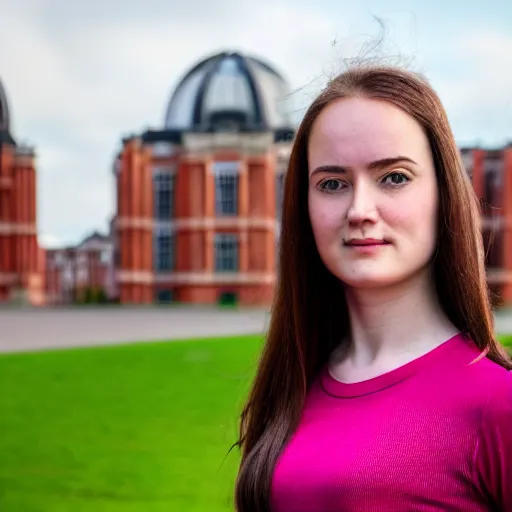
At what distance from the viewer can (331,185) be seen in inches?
33.3

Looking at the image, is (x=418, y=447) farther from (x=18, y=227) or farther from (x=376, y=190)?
(x=18, y=227)

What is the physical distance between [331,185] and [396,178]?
0.25ft

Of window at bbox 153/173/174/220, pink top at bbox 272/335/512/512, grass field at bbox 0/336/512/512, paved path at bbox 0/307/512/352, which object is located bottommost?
paved path at bbox 0/307/512/352

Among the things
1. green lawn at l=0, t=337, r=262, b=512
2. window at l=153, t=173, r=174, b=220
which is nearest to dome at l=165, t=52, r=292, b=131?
window at l=153, t=173, r=174, b=220

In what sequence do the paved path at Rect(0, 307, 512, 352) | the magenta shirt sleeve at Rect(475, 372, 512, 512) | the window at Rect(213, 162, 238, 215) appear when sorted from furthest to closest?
the window at Rect(213, 162, 238, 215) < the paved path at Rect(0, 307, 512, 352) < the magenta shirt sleeve at Rect(475, 372, 512, 512)

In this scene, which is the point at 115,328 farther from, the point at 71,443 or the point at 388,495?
the point at 388,495

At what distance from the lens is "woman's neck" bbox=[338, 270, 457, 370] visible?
82 centimetres

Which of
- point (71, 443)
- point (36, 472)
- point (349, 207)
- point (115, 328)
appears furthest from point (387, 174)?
point (115, 328)

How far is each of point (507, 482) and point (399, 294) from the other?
23cm

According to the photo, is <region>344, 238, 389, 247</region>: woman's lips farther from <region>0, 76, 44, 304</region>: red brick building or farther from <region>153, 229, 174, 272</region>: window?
<region>153, 229, 174, 272</region>: window

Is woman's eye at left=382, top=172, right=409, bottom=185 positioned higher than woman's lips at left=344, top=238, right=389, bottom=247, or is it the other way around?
woman's eye at left=382, top=172, right=409, bottom=185

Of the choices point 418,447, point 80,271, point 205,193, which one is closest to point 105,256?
point 80,271

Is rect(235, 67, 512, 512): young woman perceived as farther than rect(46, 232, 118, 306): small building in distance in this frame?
No

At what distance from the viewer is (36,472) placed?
2959 mm
